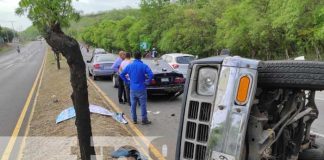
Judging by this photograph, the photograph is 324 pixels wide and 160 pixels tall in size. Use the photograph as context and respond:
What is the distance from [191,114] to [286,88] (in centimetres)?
86

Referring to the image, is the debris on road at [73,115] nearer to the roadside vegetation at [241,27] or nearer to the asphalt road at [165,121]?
the asphalt road at [165,121]

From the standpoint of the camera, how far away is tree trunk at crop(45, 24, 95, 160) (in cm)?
518

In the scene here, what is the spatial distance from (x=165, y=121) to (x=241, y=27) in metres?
16.5

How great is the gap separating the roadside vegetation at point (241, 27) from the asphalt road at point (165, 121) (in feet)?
23.5

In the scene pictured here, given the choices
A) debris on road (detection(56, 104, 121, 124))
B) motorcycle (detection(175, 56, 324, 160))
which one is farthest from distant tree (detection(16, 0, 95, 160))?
debris on road (detection(56, 104, 121, 124))

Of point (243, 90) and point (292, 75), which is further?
point (292, 75)

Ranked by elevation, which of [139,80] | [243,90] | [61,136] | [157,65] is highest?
[243,90]

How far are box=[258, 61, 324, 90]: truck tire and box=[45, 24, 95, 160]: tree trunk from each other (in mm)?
2273

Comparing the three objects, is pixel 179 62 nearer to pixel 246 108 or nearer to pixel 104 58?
pixel 104 58

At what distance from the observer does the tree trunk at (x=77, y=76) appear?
5.18 metres

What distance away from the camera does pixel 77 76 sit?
5387mm

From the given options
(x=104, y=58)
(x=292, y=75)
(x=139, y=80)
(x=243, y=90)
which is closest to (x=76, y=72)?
(x=243, y=90)

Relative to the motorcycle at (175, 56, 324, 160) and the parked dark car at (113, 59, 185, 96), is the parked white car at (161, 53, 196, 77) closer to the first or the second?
the parked dark car at (113, 59, 185, 96)

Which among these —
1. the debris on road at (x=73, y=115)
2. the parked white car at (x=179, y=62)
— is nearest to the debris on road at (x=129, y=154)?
the debris on road at (x=73, y=115)
